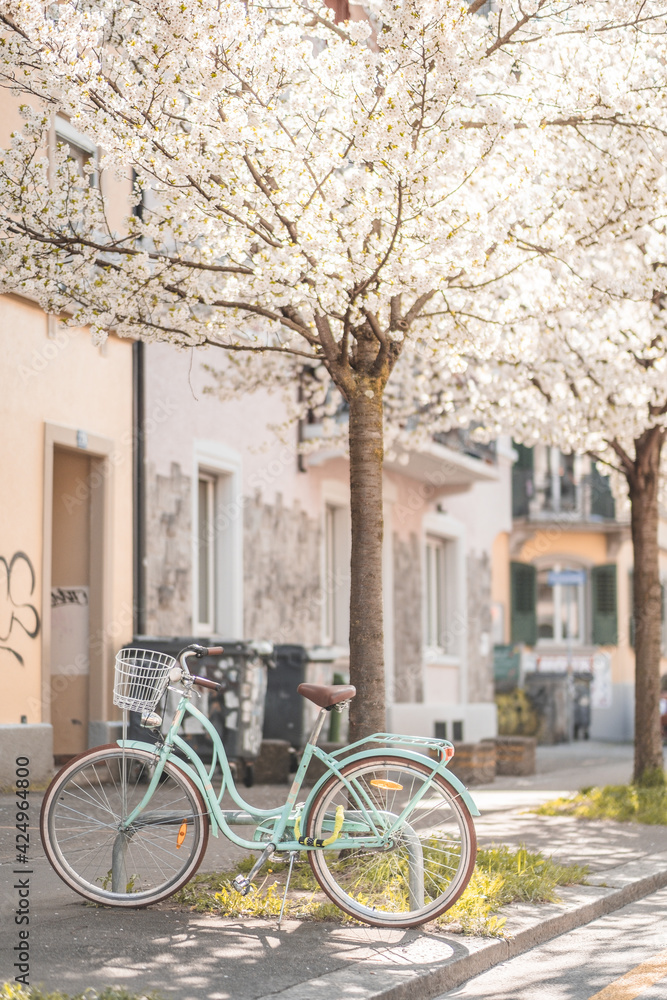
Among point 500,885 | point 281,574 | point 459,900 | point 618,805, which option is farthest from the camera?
point 281,574

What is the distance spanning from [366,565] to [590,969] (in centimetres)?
245

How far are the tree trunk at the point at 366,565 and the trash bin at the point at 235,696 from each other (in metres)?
4.64

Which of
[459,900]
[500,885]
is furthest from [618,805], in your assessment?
[459,900]

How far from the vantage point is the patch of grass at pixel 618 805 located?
10305mm

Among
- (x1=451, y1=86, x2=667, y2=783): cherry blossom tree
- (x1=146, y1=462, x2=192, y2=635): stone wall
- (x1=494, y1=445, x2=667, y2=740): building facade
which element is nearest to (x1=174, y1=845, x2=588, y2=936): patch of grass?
(x1=451, y1=86, x2=667, y2=783): cherry blossom tree

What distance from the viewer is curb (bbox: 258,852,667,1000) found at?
4.66 metres

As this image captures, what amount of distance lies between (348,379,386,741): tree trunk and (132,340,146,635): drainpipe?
577 centimetres

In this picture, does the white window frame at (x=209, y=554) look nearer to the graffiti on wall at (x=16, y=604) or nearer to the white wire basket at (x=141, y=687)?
the graffiti on wall at (x=16, y=604)

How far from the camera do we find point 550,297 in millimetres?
8898

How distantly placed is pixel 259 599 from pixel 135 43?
926 cm

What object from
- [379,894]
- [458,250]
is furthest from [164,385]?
[379,894]

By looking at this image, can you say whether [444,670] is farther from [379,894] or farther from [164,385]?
[379,894]

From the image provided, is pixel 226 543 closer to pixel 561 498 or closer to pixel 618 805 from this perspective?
pixel 618 805

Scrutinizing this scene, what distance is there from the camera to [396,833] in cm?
570
